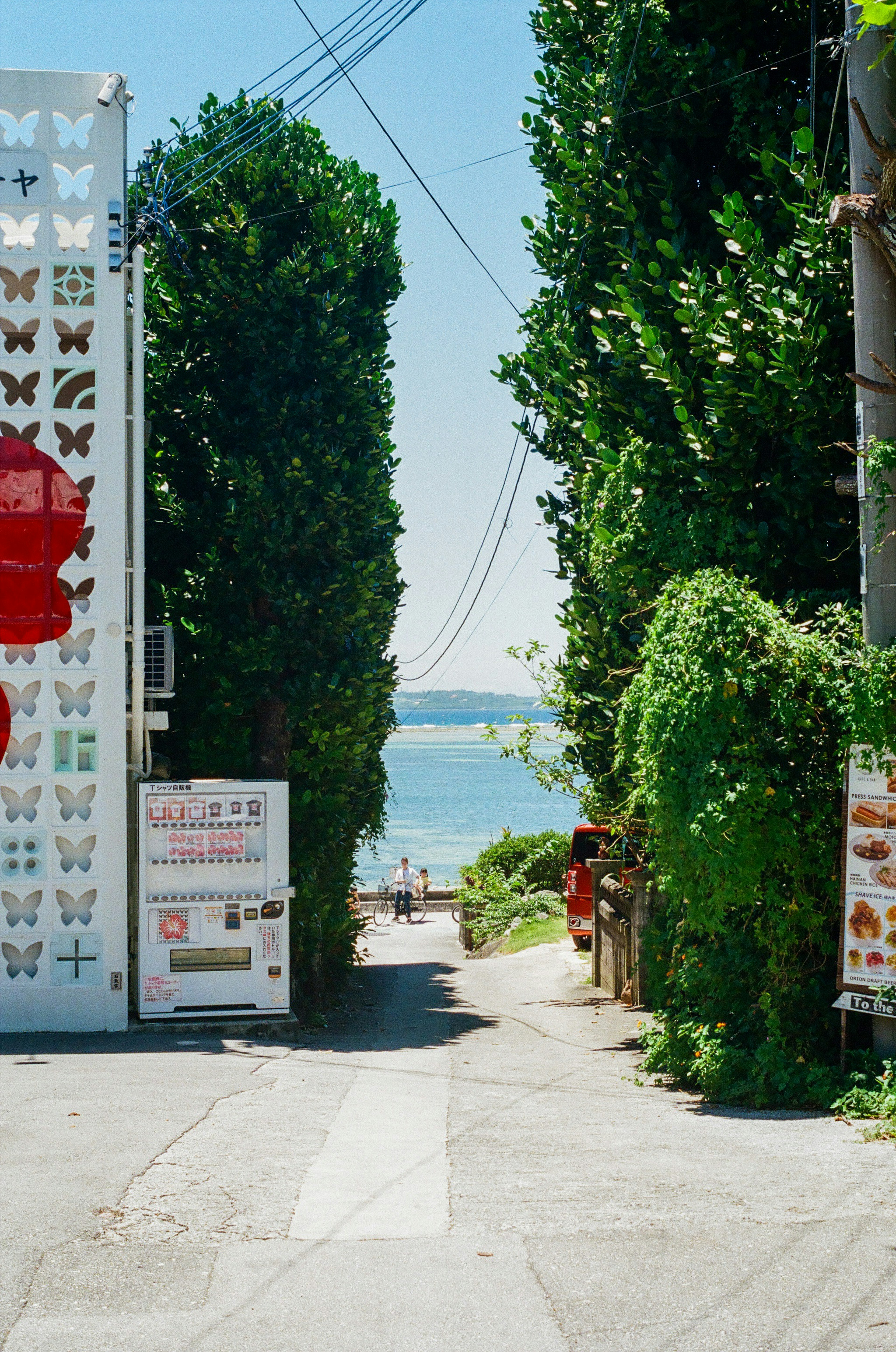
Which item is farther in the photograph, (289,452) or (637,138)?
(289,452)

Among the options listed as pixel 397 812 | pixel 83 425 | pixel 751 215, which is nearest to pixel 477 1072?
pixel 83 425

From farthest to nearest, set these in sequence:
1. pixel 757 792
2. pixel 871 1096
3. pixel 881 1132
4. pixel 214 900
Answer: pixel 214 900 → pixel 757 792 → pixel 871 1096 → pixel 881 1132

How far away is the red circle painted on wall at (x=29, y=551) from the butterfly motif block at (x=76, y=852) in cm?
111

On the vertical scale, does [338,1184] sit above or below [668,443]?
below

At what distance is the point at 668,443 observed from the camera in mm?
11156

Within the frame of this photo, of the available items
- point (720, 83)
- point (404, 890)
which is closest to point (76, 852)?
point (720, 83)

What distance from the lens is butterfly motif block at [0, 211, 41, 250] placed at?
12.3 meters

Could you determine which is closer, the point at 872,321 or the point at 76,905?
the point at 872,321

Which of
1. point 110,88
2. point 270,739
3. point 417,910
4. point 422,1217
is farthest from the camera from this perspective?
point 417,910

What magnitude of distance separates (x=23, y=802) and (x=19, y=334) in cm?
472

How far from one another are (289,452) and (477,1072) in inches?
296

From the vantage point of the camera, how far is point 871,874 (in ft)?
28.5

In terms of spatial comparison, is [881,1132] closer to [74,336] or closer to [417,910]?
[74,336]

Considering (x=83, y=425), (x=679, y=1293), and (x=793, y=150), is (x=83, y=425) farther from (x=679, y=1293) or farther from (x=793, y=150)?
(x=679, y=1293)
